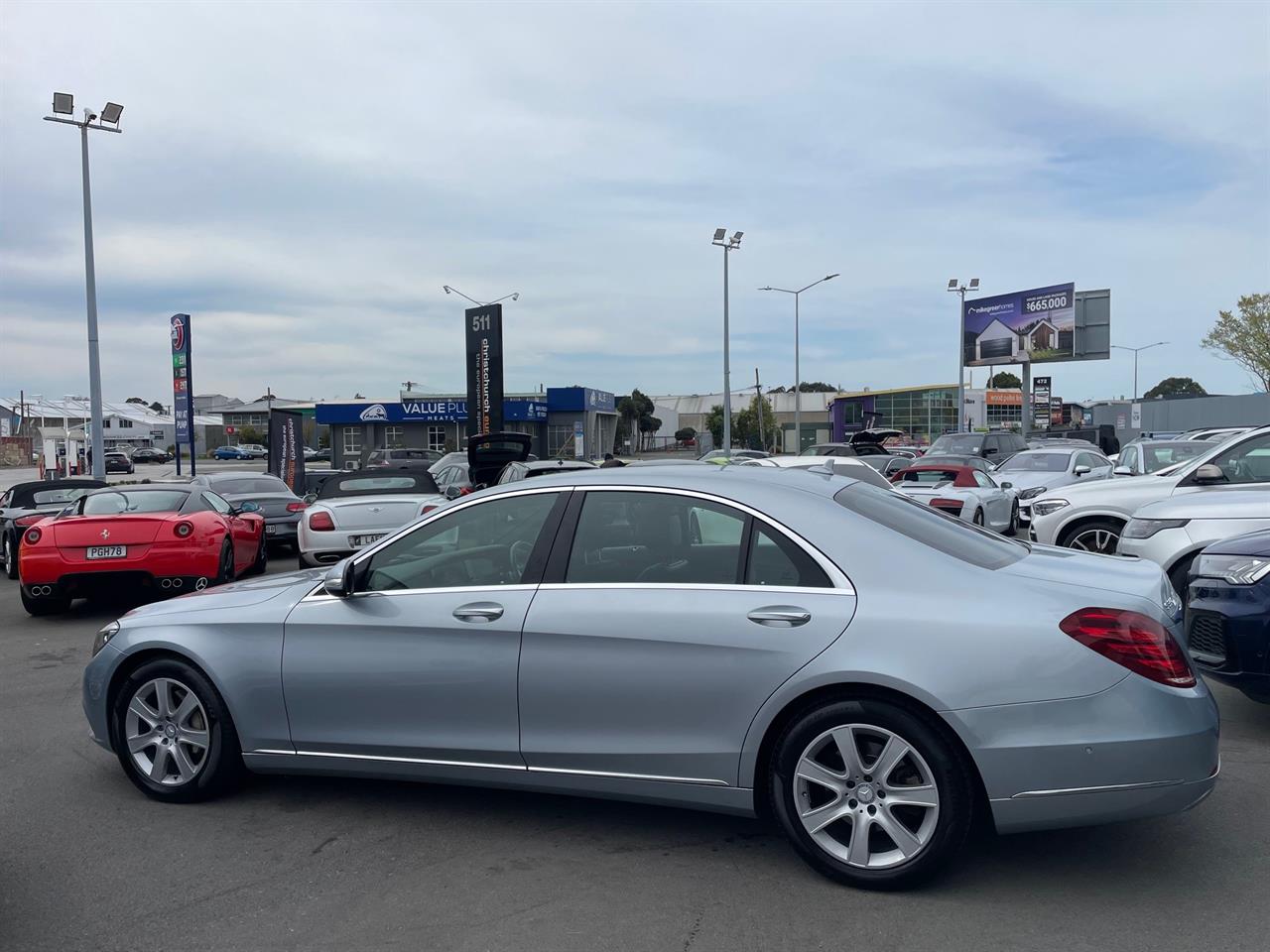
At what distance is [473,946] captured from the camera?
11.4ft

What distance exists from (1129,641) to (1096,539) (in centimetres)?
759

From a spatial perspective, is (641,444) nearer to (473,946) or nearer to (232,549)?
(232,549)

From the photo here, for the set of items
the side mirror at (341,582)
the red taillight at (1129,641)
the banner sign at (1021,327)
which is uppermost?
the banner sign at (1021,327)

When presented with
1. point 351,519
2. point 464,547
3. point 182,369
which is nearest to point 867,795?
point 464,547

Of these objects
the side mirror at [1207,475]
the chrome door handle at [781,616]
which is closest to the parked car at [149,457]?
the side mirror at [1207,475]

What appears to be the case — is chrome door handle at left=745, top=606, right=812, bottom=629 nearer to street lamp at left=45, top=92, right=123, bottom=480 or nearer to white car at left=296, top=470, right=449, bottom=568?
white car at left=296, top=470, right=449, bottom=568

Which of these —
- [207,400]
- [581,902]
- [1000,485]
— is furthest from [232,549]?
[207,400]

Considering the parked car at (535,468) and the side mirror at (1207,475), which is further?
the parked car at (535,468)

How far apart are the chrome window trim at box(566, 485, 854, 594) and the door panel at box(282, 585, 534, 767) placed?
0.57m

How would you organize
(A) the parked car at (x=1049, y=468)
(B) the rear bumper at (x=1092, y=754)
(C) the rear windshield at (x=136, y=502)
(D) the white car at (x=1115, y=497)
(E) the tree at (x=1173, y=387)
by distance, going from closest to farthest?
(B) the rear bumper at (x=1092, y=754) → (D) the white car at (x=1115, y=497) → (C) the rear windshield at (x=136, y=502) → (A) the parked car at (x=1049, y=468) → (E) the tree at (x=1173, y=387)

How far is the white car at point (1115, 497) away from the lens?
9266 millimetres

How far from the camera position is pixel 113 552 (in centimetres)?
985

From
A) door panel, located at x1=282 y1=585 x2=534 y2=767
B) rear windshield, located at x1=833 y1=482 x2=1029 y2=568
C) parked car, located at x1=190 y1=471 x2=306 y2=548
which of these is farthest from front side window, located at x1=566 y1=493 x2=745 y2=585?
parked car, located at x1=190 y1=471 x2=306 y2=548

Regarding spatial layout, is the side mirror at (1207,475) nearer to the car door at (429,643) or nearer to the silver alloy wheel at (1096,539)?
the silver alloy wheel at (1096,539)
